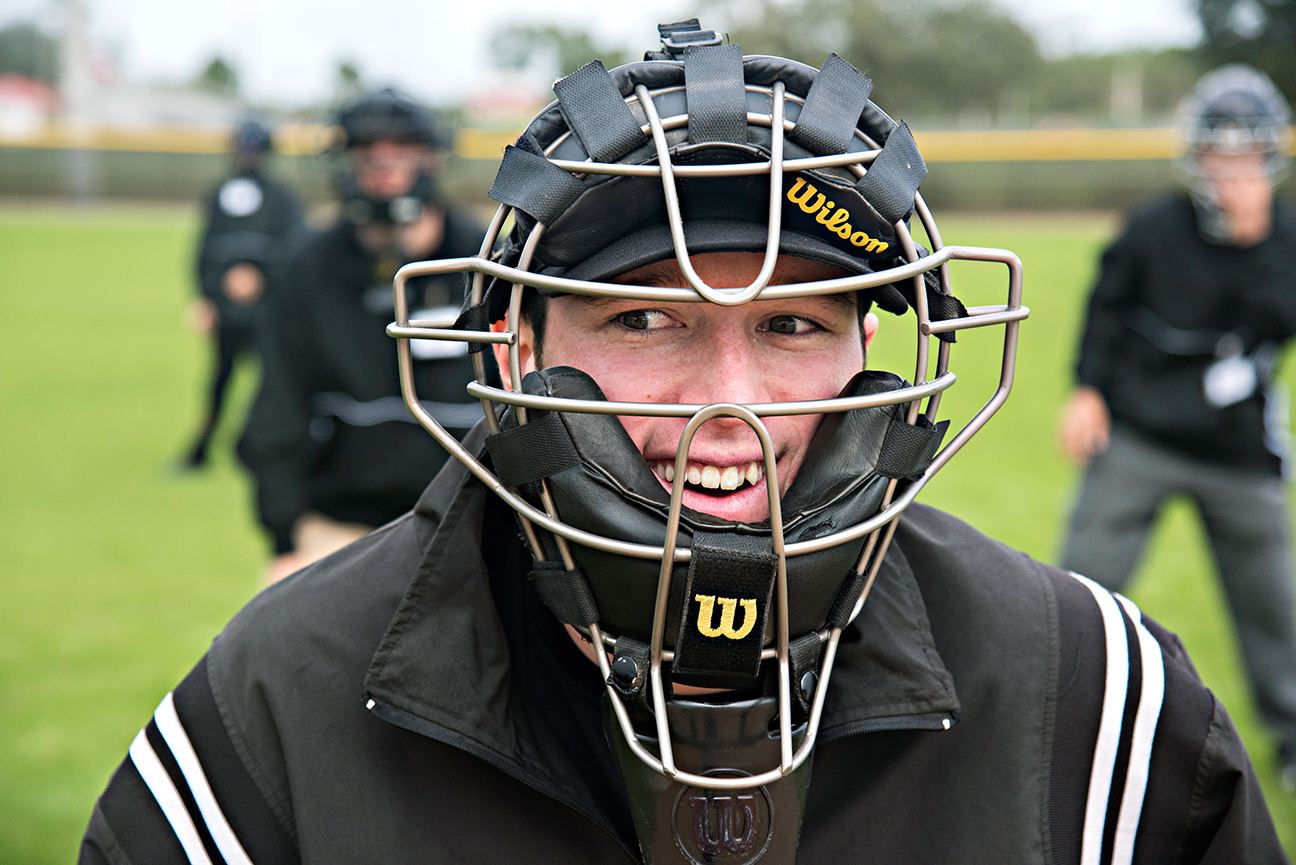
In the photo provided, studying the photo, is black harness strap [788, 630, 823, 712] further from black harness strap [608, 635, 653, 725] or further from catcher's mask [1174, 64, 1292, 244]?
catcher's mask [1174, 64, 1292, 244]

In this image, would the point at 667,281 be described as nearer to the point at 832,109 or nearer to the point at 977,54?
the point at 832,109

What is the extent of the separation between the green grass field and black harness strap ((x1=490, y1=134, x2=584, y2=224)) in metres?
0.49

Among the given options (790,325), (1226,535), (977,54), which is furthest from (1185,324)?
(977,54)

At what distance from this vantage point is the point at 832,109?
1.46 m

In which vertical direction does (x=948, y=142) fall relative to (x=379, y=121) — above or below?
below

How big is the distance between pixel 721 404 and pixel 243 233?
24.8ft

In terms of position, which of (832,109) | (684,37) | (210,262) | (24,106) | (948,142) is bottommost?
(948,142)

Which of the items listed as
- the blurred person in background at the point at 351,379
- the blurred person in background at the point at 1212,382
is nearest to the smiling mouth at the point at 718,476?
the blurred person in background at the point at 351,379

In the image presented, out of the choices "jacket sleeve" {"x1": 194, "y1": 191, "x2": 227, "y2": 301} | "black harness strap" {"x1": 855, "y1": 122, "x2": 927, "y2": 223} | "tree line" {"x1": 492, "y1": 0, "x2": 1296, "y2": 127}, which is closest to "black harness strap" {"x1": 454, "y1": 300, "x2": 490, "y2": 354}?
"black harness strap" {"x1": 855, "y1": 122, "x2": 927, "y2": 223}

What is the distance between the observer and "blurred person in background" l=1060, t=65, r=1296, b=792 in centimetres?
407

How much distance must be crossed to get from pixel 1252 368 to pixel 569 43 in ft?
184

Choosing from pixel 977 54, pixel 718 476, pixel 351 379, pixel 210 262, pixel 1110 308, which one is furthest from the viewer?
pixel 977 54

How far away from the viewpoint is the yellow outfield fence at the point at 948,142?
83.9 ft

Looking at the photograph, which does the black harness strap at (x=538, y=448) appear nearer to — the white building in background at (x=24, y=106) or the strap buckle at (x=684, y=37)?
the strap buckle at (x=684, y=37)
